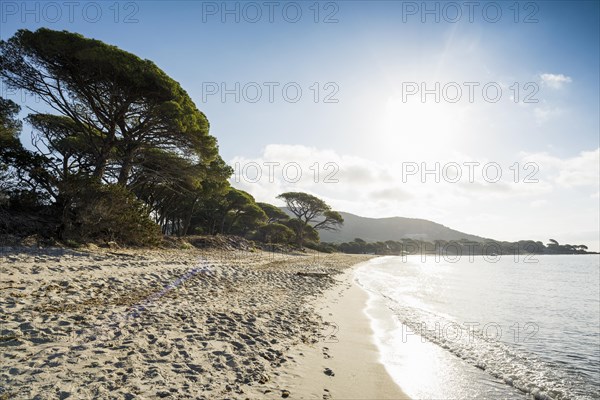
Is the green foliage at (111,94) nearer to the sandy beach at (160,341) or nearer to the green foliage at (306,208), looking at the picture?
the sandy beach at (160,341)

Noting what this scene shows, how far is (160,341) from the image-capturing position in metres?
4.97

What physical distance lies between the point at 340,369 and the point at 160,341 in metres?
3.30

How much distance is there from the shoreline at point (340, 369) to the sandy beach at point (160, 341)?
0.03 metres

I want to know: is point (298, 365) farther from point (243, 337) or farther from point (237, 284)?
point (237, 284)

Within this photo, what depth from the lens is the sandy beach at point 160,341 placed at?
12.1 feet

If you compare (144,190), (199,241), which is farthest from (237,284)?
(144,190)

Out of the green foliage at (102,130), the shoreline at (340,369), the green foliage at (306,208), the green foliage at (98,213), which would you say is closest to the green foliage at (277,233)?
the green foliage at (306,208)

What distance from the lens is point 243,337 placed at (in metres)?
5.94

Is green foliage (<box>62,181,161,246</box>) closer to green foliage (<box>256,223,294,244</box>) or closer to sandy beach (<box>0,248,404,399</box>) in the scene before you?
sandy beach (<box>0,248,404,399</box>)

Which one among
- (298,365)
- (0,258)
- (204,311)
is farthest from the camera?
(0,258)

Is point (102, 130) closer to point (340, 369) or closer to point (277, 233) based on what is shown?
point (340, 369)

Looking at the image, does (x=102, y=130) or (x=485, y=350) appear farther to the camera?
(x=102, y=130)

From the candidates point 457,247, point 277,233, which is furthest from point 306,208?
point 457,247

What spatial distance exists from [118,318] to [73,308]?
3.33 ft
